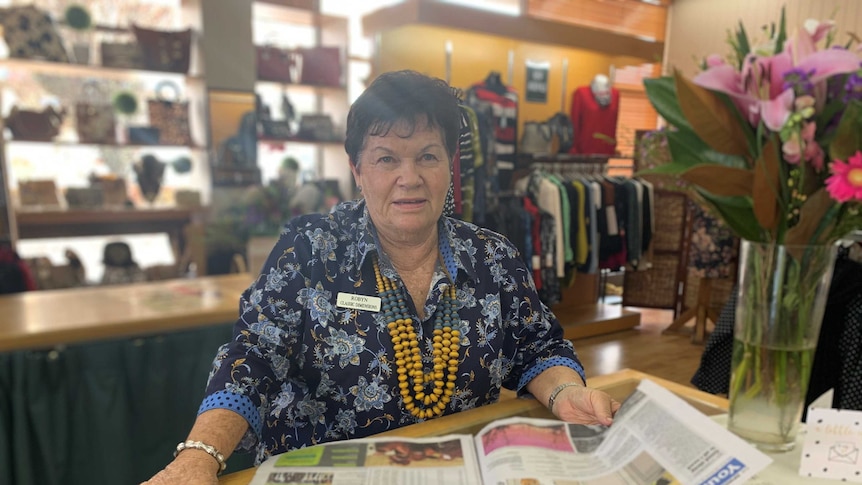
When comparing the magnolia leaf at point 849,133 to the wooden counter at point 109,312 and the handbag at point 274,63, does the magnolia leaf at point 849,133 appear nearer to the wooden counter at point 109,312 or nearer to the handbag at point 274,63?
the wooden counter at point 109,312

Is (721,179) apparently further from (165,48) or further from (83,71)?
(83,71)

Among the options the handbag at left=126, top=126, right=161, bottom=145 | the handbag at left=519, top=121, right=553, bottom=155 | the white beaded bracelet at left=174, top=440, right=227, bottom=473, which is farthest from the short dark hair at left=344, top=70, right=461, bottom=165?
the handbag at left=519, top=121, right=553, bottom=155

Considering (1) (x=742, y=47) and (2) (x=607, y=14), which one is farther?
(2) (x=607, y=14)

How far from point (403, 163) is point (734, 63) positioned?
0.59 m

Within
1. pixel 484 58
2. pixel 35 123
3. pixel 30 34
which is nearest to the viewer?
pixel 30 34

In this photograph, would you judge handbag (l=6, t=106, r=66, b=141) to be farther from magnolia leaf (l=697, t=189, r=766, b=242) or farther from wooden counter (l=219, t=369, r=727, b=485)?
magnolia leaf (l=697, t=189, r=766, b=242)

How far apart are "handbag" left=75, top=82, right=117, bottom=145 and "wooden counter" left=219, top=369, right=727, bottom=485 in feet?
11.0

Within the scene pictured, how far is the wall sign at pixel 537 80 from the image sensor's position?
4.54 m

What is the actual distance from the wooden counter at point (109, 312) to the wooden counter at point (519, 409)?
1.05 metres

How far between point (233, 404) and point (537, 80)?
420cm

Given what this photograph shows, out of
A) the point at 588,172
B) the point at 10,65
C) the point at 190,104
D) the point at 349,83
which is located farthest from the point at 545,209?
the point at 10,65

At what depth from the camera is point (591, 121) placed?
458cm

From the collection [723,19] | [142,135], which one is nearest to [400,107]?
[723,19]

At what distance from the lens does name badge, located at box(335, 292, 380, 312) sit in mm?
1079
